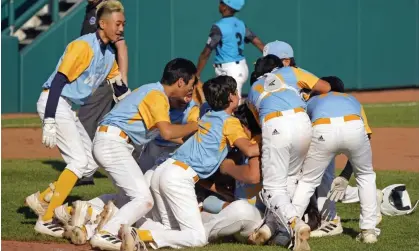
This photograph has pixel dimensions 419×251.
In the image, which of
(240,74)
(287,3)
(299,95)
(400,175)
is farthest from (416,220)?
(287,3)

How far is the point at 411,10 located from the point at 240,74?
9.34 m

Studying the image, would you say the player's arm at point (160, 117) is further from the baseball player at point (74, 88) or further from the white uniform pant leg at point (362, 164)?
the white uniform pant leg at point (362, 164)

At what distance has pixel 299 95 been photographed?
7453mm

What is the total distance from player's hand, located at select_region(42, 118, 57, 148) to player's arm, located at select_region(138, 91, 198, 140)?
76cm

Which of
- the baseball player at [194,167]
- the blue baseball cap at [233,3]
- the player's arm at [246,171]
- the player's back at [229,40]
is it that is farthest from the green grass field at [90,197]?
the blue baseball cap at [233,3]

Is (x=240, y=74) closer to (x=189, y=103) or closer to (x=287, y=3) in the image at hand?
(x=189, y=103)

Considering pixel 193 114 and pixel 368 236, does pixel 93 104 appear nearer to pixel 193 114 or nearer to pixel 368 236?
pixel 193 114

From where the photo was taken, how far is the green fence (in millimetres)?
19344

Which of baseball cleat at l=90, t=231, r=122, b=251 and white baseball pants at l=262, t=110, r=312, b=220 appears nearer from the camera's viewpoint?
baseball cleat at l=90, t=231, r=122, b=251

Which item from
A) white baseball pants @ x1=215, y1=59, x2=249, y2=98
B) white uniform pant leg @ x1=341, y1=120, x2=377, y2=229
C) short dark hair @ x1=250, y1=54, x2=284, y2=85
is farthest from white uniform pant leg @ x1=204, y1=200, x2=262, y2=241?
white baseball pants @ x1=215, y1=59, x2=249, y2=98

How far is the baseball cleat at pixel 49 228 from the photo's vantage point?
25.4 feet

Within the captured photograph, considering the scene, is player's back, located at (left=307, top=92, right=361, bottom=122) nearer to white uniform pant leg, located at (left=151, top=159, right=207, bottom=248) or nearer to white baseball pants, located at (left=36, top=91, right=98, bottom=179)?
white uniform pant leg, located at (left=151, top=159, right=207, bottom=248)

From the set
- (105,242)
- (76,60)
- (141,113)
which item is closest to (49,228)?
(105,242)

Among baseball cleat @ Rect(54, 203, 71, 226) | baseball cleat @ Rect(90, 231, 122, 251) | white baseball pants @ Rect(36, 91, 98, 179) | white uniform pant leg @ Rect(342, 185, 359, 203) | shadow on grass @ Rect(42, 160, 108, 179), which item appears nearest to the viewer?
baseball cleat @ Rect(90, 231, 122, 251)
